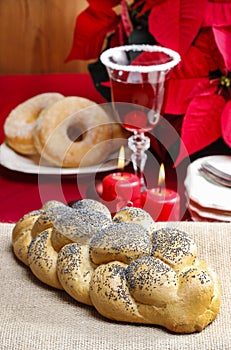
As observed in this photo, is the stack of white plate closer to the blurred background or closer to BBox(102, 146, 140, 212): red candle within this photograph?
BBox(102, 146, 140, 212): red candle

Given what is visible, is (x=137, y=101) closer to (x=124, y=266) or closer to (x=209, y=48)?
(x=209, y=48)

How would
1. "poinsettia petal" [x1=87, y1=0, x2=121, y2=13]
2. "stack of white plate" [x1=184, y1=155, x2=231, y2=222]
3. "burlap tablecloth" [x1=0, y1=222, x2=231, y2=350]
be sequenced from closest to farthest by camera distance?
1. "burlap tablecloth" [x1=0, y1=222, x2=231, y2=350]
2. "stack of white plate" [x1=184, y1=155, x2=231, y2=222]
3. "poinsettia petal" [x1=87, y1=0, x2=121, y2=13]

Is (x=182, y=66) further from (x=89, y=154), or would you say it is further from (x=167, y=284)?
(x=167, y=284)

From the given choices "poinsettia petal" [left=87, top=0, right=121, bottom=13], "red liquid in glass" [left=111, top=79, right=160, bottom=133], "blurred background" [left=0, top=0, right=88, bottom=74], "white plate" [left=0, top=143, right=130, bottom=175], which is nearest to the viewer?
"red liquid in glass" [left=111, top=79, right=160, bottom=133]

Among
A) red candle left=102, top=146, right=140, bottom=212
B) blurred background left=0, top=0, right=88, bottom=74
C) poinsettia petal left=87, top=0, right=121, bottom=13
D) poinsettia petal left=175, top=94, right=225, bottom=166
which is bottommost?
blurred background left=0, top=0, right=88, bottom=74

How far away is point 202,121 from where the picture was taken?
56.8 inches

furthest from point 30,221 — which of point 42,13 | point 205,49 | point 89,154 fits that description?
point 42,13

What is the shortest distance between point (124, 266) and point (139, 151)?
52 cm

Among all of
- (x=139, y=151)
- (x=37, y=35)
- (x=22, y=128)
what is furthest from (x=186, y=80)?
(x=37, y=35)

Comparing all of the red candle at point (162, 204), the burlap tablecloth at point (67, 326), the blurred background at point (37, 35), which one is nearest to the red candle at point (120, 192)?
the red candle at point (162, 204)

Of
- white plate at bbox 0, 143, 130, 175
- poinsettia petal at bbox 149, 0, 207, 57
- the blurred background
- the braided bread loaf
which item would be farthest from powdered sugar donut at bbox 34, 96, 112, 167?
the blurred background

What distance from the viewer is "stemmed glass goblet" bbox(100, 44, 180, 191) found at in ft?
4.40

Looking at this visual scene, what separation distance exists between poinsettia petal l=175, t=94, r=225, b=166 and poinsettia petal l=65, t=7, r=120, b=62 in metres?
0.38

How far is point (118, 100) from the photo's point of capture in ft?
4.54
